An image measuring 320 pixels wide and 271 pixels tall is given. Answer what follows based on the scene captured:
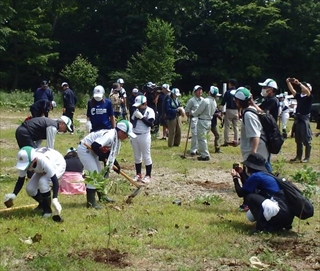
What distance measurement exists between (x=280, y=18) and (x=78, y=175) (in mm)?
43482

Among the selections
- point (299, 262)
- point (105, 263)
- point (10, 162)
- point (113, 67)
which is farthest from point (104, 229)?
point (113, 67)

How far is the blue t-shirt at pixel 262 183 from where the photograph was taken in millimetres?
7102

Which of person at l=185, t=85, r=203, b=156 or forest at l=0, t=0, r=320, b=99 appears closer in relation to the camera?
person at l=185, t=85, r=203, b=156

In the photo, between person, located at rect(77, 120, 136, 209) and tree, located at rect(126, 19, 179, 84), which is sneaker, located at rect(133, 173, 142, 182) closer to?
person, located at rect(77, 120, 136, 209)

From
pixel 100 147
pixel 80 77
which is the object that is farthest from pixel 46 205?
pixel 80 77

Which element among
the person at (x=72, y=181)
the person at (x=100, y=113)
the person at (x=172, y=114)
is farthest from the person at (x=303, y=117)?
the person at (x=72, y=181)

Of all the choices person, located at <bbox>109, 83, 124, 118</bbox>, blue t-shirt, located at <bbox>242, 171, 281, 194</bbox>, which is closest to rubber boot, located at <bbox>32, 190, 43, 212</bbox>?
blue t-shirt, located at <bbox>242, 171, 281, 194</bbox>

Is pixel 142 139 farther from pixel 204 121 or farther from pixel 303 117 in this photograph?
pixel 303 117

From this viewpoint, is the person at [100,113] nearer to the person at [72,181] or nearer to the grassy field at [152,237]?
the person at [72,181]

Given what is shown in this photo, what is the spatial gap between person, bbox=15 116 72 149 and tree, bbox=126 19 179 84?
31.3 meters

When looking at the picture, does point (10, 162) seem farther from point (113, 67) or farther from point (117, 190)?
point (113, 67)

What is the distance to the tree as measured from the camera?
133ft

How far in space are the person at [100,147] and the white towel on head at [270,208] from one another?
235 cm

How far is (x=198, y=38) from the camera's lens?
167 feet
